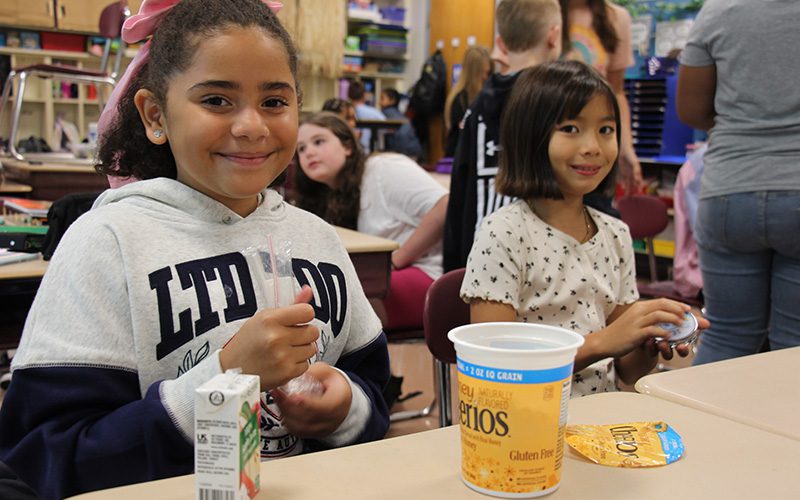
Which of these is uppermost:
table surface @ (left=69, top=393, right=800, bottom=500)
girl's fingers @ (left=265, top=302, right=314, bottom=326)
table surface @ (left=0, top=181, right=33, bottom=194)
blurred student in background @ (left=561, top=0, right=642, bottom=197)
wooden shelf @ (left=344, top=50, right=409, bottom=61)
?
wooden shelf @ (left=344, top=50, right=409, bottom=61)

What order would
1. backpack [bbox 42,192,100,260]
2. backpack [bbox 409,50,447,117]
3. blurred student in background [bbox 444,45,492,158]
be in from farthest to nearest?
1. backpack [bbox 409,50,447,117]
2. blurred student in background [bbox 444,45,492,158]
3. backpack [bbox 42,192,100,260]

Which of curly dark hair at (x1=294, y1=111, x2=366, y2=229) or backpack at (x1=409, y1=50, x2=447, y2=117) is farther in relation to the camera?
backpack at (x1=409, y1=50, x2=447, y2=117)

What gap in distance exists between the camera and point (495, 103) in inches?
92.6

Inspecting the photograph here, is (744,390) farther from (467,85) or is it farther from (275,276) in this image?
(467,85)

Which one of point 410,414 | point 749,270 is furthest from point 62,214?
point 749,270

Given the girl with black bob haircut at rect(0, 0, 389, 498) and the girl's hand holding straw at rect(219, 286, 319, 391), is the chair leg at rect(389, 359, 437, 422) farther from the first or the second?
the girl's hand holding straw at rect(219, 286, 319, 391)

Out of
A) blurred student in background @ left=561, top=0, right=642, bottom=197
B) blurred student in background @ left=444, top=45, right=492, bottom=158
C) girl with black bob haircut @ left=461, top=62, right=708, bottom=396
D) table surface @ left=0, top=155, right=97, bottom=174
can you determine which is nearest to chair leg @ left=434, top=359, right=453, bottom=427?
girl with black bob haircut @ left=461, top=62, right=708, bottom=396

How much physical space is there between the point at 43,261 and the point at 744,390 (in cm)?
160

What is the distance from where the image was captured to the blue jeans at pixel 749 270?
1.77 meters

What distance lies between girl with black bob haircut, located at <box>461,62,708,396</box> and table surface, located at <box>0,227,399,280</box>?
40cm

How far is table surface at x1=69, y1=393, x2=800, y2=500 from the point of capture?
0.70 m

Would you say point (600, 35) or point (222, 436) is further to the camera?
point (600, 35)

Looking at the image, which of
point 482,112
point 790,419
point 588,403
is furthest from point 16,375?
point 482,112

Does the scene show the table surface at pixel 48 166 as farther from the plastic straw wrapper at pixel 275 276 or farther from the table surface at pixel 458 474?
the table surface at pixel 458 474
